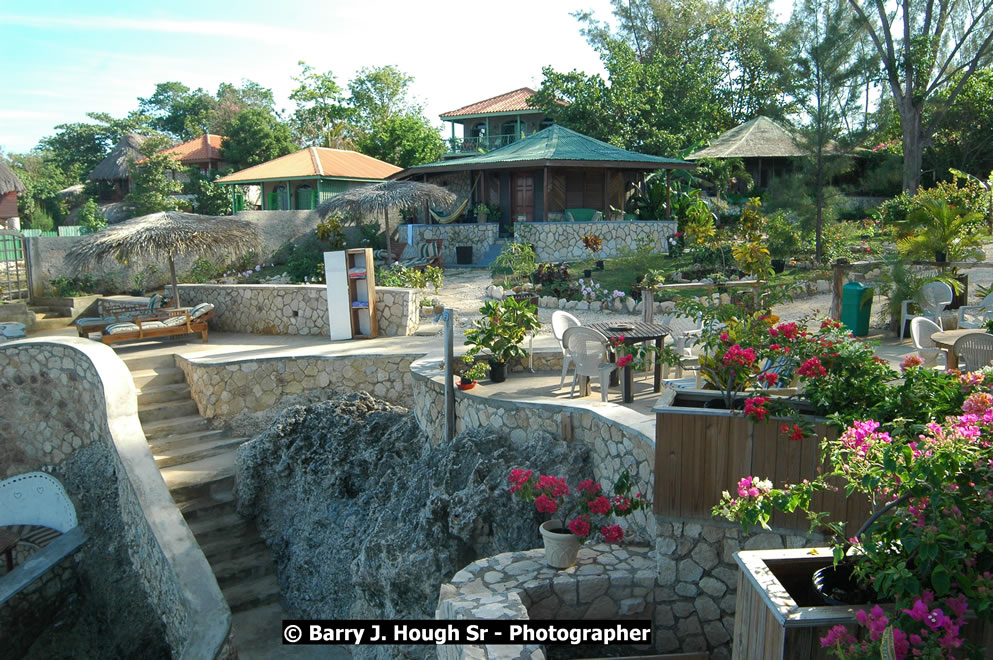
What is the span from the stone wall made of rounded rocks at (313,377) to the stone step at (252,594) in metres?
3.22

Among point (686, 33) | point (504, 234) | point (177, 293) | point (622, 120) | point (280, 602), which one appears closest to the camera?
point (280, 602)

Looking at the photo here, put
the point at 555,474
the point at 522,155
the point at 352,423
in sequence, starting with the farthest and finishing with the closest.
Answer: the point at 522,155 < the point at 352,423 < the point at 555,474

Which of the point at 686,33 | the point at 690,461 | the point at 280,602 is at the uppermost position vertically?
the point at 686,33

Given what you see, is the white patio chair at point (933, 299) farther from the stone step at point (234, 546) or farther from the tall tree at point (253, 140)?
the tall tree at point (253, 140)

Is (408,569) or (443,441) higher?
(443,441)

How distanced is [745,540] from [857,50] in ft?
58.1

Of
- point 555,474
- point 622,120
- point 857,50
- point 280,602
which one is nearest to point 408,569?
point 555,474

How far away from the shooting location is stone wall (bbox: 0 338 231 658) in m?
8.05

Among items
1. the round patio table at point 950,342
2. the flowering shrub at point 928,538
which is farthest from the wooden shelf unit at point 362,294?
the flowering shrub at point 928,538

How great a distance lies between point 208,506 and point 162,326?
4.73 meters

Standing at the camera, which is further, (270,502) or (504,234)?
(504,234)

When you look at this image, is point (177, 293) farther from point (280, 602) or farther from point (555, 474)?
point (555, 474)

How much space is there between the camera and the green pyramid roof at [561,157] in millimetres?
21328

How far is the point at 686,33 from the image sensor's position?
3606cm
